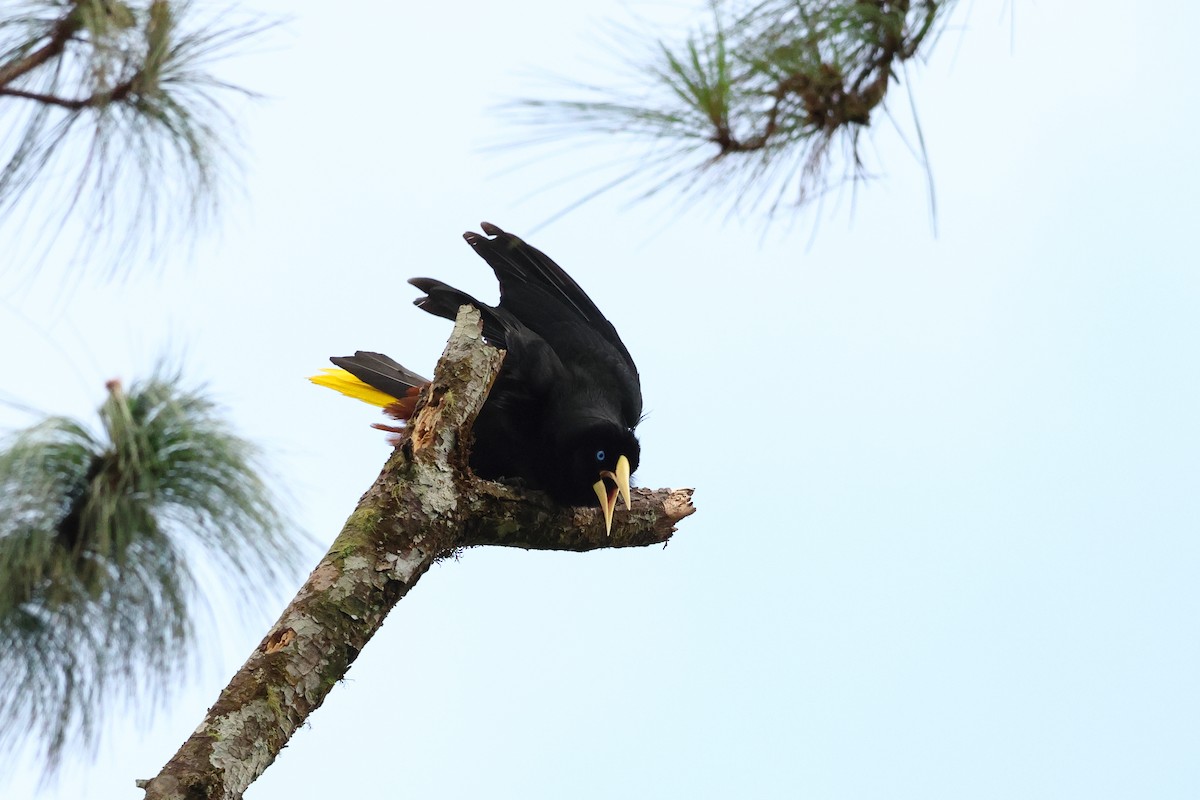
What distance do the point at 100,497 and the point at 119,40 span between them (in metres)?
1.67

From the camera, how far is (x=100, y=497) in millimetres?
4547

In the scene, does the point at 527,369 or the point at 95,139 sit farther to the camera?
the point at 95,139

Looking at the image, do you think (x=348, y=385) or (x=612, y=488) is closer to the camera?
(x=612, y=488)

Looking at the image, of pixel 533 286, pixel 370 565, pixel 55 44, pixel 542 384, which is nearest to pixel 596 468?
pixel 542 384

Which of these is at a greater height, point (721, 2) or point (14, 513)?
point (721, 2)

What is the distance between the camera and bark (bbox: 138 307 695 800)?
2.38 metres

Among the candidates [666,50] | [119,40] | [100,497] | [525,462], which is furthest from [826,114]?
[100,497]

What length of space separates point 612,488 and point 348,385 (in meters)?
1.15

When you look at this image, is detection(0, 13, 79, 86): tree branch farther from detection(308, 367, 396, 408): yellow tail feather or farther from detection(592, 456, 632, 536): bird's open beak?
detection(592, 456, 632, 536): bird's open beak

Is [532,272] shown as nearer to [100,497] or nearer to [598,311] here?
[598,311]

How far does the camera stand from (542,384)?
3.61 m

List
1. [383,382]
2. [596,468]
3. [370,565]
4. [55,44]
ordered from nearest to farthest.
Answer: [370,565] < [596,468] < [383,382] < [55,44]

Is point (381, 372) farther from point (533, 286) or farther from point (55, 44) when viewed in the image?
point (55, 44)

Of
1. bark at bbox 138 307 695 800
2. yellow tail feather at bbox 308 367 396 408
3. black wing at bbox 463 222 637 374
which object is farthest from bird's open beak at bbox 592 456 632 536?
yellow tail feather at bbox 308 367 396 408
